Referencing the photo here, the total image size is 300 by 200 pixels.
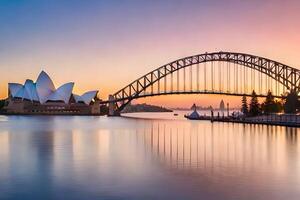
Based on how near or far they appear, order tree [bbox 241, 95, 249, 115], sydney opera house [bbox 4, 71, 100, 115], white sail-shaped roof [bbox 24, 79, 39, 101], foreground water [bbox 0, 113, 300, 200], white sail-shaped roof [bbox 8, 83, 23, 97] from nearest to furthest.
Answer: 1. foreground water [bbox 0, 113, 300, 200]
2. tree [bbox 241, 95, 249, 115]
3. sydney opera house [bbox 4, 71, 100, 115]
4. white sail-shaped roof [bbox 24, 79, 39, 101]
5. white sail-shaped roof [bbox 8, 83, 23, 97]

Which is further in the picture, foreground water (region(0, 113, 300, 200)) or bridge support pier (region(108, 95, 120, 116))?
bridge support pier (region(108, 95, 120, 116))

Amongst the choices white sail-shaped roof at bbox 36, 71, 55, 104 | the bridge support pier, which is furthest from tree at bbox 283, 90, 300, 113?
white sail-shaped roof at bbox 36, 71, 55, 104

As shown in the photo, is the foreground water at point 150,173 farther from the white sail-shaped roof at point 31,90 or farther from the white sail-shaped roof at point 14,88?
the white sail-shaped roof at point 14,88

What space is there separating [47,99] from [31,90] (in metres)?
5.39

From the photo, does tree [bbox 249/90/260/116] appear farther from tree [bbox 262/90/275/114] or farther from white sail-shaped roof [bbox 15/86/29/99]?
white sail-shaped roof [bbox 15/86/29/99]

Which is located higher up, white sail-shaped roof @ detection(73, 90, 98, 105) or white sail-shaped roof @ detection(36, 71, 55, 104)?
white sail-shaped roof @ detection(36, 71, 55, 104)

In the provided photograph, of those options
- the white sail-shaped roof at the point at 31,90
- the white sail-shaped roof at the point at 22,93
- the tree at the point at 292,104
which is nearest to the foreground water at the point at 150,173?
the tree at the point at 292,104

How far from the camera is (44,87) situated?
131000 millimetres

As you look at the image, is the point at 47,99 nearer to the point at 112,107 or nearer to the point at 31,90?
the point at 31,90

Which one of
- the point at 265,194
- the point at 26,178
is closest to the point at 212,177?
the point at 265,194

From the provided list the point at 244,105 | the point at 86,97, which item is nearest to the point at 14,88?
the point at 86,97

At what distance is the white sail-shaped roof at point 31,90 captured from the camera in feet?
435

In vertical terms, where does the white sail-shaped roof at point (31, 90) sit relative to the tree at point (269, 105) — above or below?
above

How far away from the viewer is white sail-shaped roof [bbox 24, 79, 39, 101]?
132m
